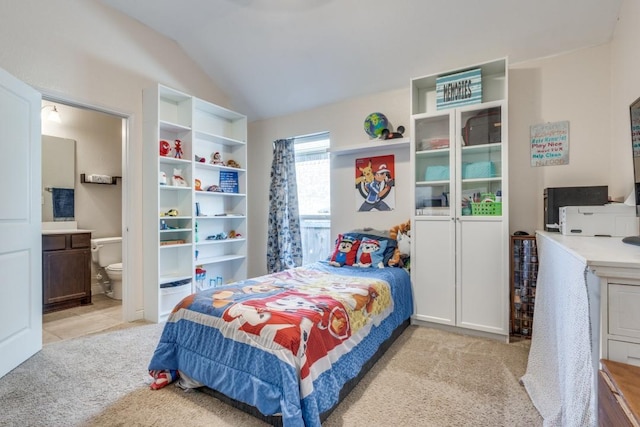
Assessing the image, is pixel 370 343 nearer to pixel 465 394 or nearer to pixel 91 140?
pixel 465 394

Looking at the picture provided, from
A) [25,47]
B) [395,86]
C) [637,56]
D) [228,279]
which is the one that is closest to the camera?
[637,56]

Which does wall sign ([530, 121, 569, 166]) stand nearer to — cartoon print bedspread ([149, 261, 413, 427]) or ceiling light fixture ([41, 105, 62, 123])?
cartoon print bedspread ([149, 261, 413, 427])

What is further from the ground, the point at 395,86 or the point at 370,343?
the point at 395,86

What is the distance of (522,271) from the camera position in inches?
99.9

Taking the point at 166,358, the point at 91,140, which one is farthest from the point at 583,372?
the point at 91,140

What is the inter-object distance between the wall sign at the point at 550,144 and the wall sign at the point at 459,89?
→ 602 mm

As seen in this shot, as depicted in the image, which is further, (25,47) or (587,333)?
(25,47)

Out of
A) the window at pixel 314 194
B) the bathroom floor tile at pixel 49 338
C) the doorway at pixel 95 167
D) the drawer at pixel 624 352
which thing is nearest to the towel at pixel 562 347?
Answer: the drawer at pixel 624 352

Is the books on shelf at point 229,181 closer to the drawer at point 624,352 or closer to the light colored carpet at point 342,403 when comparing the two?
the light colored carpet at point 342,403

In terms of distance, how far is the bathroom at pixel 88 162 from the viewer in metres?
3.74

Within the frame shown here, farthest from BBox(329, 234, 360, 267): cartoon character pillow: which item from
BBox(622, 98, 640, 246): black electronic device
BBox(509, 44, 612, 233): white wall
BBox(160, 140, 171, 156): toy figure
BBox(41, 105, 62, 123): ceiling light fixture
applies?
BBox(41, 105, 62, 123): ceiling light fixture

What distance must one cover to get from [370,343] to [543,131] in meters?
2.34

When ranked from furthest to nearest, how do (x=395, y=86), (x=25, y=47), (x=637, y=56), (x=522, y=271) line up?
(x=395, y=86) → (x=522, y=271) → (x=25, y=47) → (x=637, y=56)

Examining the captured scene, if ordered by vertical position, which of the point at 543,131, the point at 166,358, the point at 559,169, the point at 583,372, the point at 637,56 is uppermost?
the point at 637,56
